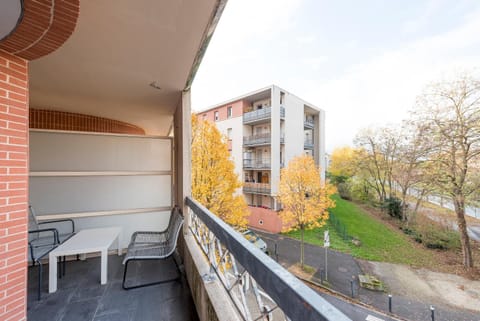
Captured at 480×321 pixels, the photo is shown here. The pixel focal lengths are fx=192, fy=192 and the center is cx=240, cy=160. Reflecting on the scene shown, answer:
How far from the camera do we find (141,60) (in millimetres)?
1845

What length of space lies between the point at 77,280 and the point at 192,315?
4.87ft

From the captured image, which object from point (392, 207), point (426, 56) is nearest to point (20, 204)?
point (426, 56)

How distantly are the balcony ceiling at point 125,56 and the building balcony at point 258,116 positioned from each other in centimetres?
842

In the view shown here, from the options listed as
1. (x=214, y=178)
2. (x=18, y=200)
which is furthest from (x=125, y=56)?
(x=214, y=178)

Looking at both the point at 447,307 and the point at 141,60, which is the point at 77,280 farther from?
the point at 447,307

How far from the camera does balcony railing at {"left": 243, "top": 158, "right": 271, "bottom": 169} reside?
11.5 meters

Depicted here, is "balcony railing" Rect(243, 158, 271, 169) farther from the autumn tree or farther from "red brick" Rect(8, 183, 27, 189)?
"red brick" Rect(8, 183, 27, 189)

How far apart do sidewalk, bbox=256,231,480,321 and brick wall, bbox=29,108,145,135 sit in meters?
7.16

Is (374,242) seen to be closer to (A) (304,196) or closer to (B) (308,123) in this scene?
(A) (304,196)

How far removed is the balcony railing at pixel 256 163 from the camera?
11532mm

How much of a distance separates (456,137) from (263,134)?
7.94 metres

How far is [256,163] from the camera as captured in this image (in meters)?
12.1

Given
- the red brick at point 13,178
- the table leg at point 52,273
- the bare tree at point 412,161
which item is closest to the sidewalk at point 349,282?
the bare tree at point 412,161

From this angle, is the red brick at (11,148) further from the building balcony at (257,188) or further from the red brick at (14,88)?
the building balcony at (257,188)
